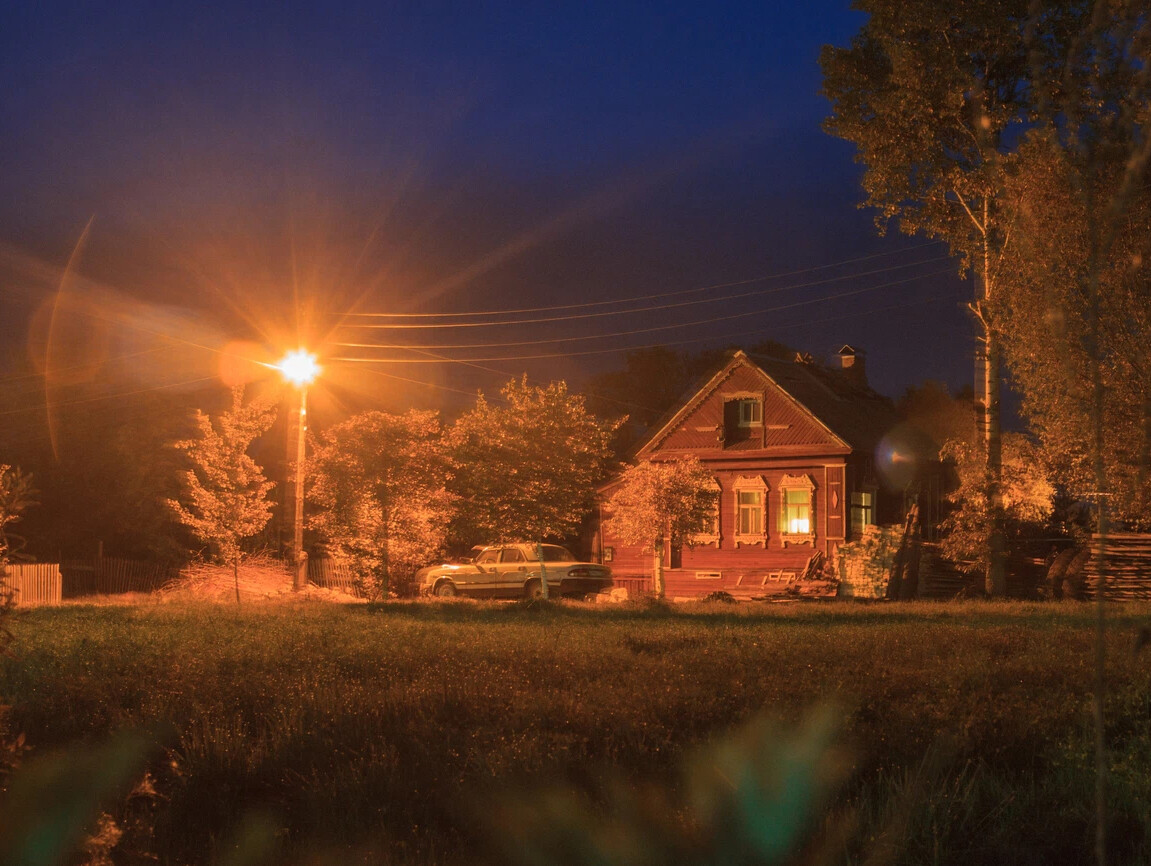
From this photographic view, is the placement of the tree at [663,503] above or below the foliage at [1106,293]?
below

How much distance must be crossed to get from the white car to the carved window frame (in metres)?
6.50

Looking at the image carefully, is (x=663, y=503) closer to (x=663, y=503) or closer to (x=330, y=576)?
(x=663, y=503)

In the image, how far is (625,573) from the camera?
43.4 meters

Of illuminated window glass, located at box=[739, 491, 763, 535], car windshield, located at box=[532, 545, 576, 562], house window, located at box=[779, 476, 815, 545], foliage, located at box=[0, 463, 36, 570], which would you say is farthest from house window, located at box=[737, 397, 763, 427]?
foliage, located at box=[0, 463, 36, 570]

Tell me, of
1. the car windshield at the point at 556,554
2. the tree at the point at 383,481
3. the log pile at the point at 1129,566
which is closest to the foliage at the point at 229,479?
the tree at the point at 383,481

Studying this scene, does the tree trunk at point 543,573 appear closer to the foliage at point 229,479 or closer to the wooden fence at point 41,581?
the foliage at point 229,479

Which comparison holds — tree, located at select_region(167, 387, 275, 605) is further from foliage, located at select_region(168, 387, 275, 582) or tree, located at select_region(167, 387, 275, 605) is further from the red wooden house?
the red wooden house

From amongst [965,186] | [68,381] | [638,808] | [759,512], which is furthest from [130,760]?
[68,381]

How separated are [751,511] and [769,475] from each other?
1.48m

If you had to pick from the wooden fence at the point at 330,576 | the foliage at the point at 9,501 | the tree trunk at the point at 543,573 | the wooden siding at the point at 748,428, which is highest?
the wooden siding at the point at 748,428

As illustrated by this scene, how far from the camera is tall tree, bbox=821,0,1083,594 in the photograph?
24.9m

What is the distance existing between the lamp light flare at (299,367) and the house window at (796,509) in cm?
1760

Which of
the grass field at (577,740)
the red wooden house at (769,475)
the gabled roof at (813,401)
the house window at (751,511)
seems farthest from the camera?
the house window at (751,511)

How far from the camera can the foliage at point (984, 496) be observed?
26141 millimetres
